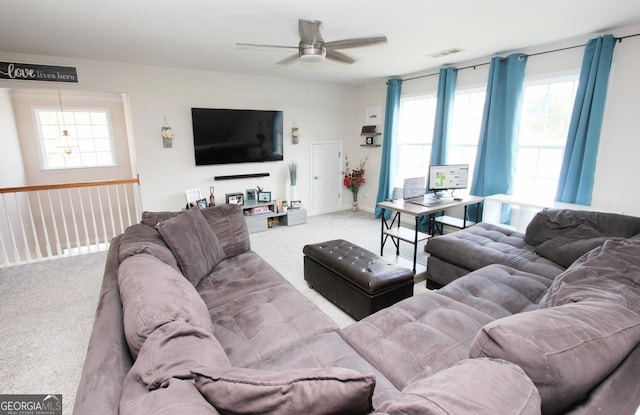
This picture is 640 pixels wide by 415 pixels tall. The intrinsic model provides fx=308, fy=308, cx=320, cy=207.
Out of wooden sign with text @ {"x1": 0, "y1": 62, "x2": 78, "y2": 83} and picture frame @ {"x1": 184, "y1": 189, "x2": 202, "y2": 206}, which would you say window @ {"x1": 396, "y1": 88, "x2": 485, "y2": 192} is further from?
wooden sign with text @ {"x1": 0, "y1": 62, "x2": 78, "y2": 83}

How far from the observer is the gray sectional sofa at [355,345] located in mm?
795

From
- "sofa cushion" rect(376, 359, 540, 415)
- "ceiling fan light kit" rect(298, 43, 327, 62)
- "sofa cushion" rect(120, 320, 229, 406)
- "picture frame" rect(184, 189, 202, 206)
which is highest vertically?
"ceiling fan light kit" rect(298, 43, 327, 62)

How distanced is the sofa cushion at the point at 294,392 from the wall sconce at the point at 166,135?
4.34 meters

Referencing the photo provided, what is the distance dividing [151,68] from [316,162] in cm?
307

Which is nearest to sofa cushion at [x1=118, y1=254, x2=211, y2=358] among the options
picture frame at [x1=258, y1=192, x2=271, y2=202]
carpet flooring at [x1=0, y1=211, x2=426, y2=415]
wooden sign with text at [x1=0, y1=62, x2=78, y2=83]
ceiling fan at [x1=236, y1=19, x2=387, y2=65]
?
carpet flooring at [x1=0, y1=211, x2=426, y2=415]

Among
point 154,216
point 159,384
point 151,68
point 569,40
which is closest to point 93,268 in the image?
point 154,216

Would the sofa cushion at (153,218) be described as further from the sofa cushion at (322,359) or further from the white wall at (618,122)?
the white wall at (618,122)

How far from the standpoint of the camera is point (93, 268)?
3.67m

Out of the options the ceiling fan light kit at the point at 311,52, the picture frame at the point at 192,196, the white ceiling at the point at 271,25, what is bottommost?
the picture frame at the point at 192,196

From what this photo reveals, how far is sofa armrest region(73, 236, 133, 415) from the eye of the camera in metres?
0.89

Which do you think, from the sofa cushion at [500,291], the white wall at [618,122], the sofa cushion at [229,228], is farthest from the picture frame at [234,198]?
the white wall at [618,122]

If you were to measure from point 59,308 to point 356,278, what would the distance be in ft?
8.92

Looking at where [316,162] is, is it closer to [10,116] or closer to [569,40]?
[569,40]

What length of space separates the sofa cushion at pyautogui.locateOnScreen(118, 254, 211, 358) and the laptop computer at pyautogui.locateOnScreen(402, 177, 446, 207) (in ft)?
→ 9.74
